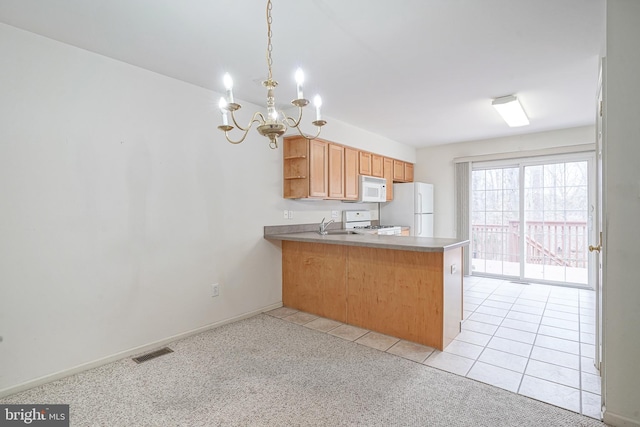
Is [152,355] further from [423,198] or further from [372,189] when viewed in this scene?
[423,198]

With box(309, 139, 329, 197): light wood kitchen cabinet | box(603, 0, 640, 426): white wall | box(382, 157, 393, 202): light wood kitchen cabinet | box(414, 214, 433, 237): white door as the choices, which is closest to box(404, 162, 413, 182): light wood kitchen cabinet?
box(382, 157, 393, 202): light wood kitchen cabinet

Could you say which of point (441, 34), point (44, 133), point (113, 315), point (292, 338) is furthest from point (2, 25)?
point (292, 338)

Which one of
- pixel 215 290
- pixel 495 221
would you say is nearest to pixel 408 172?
pixel 495 221

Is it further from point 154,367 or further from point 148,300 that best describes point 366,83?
point 154,367

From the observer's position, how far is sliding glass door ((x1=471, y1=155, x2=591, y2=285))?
4.96 meters

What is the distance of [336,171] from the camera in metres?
4.45

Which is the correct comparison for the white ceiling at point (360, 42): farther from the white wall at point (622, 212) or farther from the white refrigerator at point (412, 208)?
the white refrigerator at point (412, 208)

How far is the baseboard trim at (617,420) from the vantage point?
1.74 m

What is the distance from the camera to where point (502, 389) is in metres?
2.19

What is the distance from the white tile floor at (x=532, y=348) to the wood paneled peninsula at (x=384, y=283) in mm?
272

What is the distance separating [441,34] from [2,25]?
290 cm

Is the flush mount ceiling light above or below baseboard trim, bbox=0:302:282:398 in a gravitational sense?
above

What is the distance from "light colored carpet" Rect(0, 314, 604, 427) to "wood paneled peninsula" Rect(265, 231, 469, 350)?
449 millimetres

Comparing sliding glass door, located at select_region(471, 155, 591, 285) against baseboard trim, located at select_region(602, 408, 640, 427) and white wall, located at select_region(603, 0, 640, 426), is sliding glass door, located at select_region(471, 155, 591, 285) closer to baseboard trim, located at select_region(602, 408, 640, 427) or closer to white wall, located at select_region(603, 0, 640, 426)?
white wall, located at select_region(603, 0, 640, 426)
